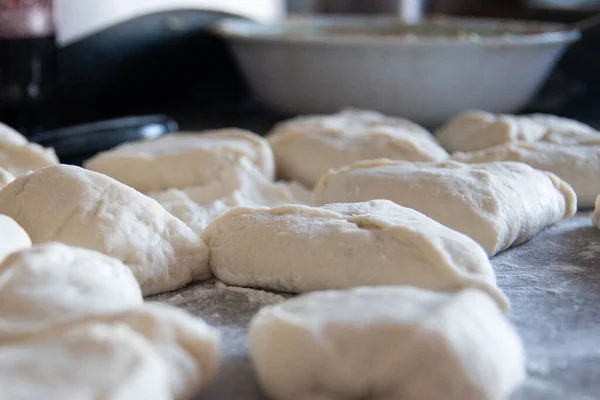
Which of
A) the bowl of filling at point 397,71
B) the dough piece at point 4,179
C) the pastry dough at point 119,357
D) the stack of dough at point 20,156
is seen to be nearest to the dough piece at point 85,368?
the pastry dough at point 119,357

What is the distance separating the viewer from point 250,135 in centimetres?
172

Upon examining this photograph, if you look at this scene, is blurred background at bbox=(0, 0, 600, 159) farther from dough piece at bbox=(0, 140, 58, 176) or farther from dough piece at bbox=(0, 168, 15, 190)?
dough piece at bbox=(0, 168, 15, 190)

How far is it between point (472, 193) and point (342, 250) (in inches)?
11.9

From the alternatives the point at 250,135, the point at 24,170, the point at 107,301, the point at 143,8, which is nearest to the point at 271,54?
the point at 143,8

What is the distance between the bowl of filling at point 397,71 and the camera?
2076mm

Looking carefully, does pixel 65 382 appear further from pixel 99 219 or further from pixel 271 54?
pixel 271 54

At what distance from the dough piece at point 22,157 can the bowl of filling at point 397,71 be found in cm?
85

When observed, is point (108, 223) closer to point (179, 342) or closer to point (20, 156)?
point (179, 342)

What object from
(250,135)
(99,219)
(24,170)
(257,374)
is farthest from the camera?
(250,135)

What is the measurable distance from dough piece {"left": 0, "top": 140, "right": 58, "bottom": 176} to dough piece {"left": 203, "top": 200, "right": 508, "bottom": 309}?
1.49ft

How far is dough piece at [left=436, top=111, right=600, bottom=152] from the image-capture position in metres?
1.70

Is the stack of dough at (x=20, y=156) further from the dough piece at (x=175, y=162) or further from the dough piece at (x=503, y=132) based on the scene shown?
the dough piece at (x=503, y=132)

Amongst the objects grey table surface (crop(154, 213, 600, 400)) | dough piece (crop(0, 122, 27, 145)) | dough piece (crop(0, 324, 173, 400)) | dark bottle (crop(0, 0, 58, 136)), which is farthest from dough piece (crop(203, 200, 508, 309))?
dark bottle (crop(0, 0, 58, 136))

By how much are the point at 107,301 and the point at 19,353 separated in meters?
0.17
